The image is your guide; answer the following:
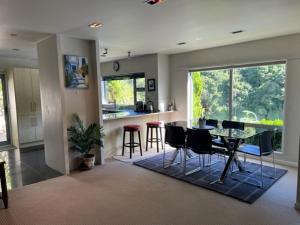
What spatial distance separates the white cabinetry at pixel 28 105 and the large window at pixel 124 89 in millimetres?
2489

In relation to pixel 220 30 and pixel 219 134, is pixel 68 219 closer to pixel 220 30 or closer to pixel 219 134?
pixel 219 134

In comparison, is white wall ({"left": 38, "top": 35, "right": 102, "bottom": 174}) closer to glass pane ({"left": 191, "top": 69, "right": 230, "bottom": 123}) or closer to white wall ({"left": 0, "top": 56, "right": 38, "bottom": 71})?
white wall ({"left": 0, "top": 56, "right": 38, "bottom": 71})

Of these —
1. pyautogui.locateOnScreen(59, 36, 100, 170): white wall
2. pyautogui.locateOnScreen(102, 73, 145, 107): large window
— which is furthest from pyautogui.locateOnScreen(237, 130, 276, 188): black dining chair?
pyautogui.locateOnScreen(102, 73, 145, 107): large window

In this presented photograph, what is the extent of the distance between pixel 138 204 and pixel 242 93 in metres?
3.46

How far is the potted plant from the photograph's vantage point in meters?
4.07

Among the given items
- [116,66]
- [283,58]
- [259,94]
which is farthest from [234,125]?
[116,66]

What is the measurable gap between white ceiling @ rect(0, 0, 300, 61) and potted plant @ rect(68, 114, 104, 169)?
5.42 ft

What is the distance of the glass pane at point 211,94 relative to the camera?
5316 mm

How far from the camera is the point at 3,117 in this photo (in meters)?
6.37

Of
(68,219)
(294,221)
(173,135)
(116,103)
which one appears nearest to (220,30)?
(173,135)

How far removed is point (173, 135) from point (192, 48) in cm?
253

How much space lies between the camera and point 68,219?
264 centimetres

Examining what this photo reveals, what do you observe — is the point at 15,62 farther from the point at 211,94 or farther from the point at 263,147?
the point at 263,147

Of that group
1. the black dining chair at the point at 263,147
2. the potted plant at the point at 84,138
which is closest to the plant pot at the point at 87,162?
the potted plant at the point at 84,138
